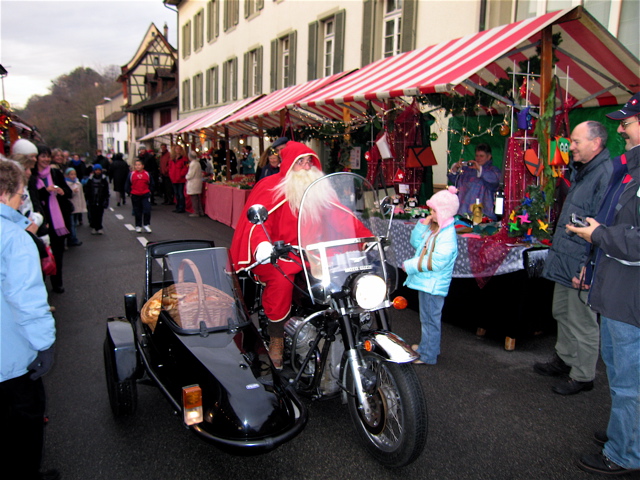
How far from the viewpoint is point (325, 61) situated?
15.8 metres

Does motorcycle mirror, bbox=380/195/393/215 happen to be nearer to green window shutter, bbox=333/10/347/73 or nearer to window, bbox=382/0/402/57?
window, bbox=382/0/402/57

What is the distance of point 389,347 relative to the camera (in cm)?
271

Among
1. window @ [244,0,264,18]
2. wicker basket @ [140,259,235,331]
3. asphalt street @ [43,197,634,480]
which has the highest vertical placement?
window @ [244,0,264,18]

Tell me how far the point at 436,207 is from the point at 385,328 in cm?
129

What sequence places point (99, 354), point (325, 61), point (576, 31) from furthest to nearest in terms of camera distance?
point (325, 61)
point (576, 31)
point (99, 354)

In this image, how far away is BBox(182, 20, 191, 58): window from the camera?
1184 inches

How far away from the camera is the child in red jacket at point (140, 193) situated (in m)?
10.7

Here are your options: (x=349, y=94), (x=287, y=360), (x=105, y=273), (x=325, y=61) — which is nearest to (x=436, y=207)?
(x=287, y=360)

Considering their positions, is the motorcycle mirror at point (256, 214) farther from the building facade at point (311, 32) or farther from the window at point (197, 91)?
the window at point (197, 91)

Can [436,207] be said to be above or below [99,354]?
above

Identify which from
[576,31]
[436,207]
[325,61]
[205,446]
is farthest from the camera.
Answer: [325,61]

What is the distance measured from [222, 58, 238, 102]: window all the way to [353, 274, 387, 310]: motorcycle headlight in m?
21.8

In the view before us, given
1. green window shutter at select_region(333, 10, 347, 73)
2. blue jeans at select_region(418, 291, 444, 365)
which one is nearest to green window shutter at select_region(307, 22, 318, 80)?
green window shutter at select_region(333, 10, 347, 73)

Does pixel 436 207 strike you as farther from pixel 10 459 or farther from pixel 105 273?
pixel 105 273
